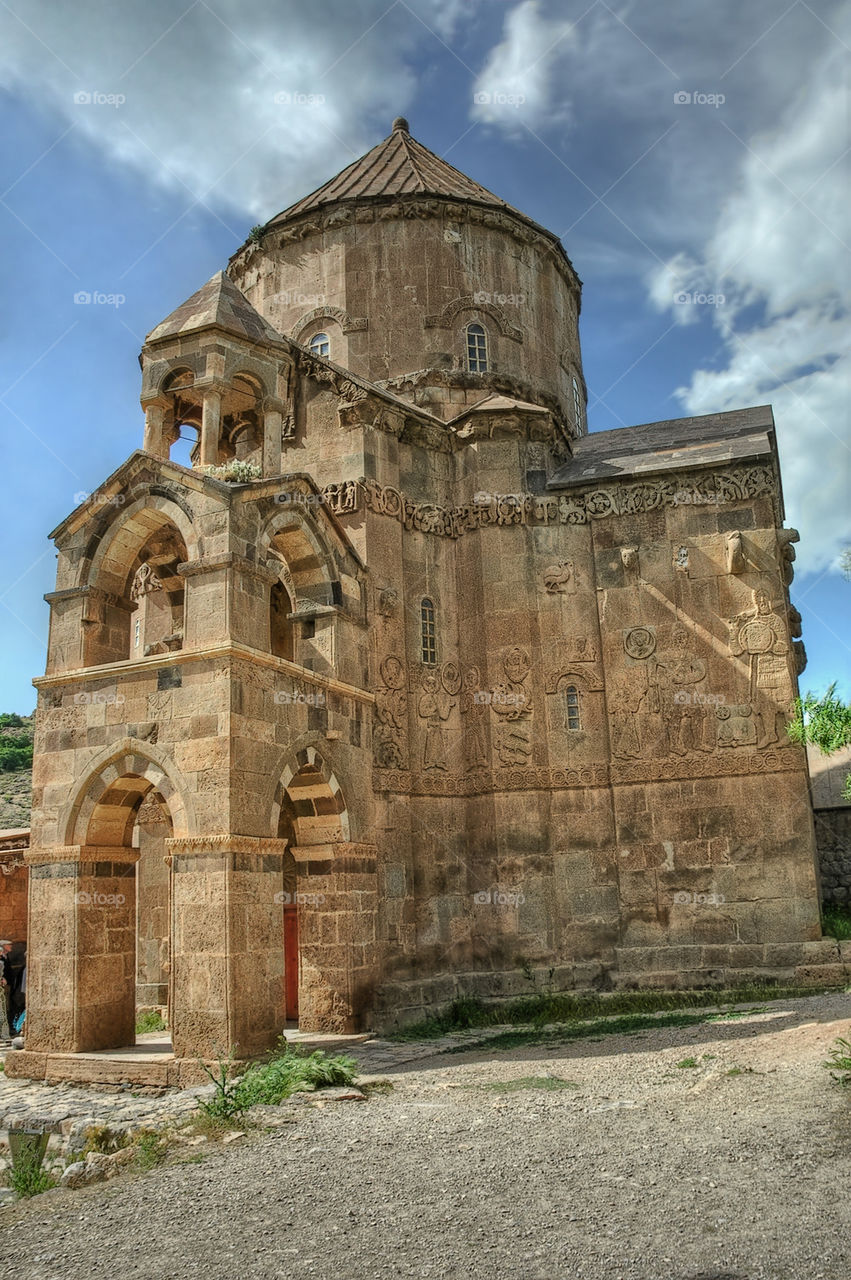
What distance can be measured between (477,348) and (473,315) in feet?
2.13

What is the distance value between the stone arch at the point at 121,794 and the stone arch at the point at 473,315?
412 inches

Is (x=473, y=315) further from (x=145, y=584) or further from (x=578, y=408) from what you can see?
(x=145, y=584)

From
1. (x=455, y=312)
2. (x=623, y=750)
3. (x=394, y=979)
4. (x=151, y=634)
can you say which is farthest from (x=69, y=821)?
(x=455, y=312)

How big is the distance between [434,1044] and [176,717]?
522 cm

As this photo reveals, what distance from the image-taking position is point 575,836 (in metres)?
16.8

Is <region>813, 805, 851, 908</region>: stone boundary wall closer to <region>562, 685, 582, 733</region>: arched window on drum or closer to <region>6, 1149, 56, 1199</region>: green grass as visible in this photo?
<region>562, 685, 582, 733</region>: arched window on drum

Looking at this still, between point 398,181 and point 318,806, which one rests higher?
point 398,181

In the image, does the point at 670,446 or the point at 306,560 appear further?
the point at 670,446

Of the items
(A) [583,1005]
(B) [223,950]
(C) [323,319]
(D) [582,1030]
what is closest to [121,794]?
(B) [223,950]

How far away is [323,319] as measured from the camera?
796 inches

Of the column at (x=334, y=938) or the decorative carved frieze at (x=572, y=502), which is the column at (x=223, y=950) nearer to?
the column at (x=334, y=938)

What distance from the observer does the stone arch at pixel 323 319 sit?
782 inches

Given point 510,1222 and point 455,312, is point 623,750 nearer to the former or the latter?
point 455,312

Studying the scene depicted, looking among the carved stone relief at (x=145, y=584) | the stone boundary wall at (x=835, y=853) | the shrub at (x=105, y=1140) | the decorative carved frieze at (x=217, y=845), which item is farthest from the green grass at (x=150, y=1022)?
the stone boundary wall at (x=835, y=853)
